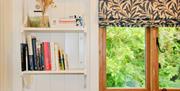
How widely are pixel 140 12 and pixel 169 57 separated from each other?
496 millimetres

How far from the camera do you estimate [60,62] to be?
7.07ft

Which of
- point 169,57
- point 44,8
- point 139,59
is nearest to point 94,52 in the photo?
point 139,59

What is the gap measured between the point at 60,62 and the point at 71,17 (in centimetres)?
39

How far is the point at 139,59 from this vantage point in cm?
242

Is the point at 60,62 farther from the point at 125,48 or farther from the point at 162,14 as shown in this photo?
the point at 162,14

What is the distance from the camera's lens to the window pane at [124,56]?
7.82 ft

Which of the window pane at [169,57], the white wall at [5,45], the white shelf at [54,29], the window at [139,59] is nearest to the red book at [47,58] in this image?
the white shelf at [54,29]

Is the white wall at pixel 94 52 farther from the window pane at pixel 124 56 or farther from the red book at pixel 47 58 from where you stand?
the red book at pixel 47 58

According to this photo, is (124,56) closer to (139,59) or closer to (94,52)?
(139,59)

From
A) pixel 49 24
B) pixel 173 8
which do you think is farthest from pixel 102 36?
pixel 173 8

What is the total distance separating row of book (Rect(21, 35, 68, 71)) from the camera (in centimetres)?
210

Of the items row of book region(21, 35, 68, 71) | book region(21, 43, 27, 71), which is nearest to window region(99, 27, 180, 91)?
row of book region(21, 35, 68, 71)

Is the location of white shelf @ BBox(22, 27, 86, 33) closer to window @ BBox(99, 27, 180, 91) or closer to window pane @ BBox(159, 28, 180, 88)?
window @ BBox(99, 27, 180, 91)

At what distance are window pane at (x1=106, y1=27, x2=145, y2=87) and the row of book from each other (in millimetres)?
464
